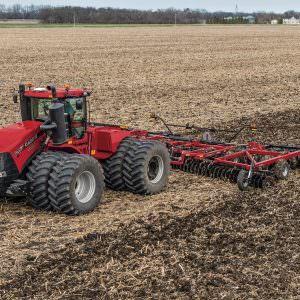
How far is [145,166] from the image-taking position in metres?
8.87

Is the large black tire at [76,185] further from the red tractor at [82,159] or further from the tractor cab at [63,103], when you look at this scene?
the tractor cab at [63,103]

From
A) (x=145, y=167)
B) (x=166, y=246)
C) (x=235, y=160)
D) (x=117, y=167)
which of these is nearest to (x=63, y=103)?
(x=117, y=167)

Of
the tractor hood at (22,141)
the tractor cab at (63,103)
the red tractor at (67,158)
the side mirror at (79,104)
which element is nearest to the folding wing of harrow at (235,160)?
the red tractor at (67,158)

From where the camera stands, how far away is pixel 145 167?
29.1 ft

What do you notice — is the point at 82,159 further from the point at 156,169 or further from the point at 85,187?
the point at 156,169

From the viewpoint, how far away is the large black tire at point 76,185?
25.2 ft

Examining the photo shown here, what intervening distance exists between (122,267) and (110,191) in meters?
3.03

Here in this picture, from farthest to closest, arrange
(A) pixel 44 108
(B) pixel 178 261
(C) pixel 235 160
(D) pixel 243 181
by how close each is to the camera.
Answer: (C) pixel 235 160, (D) pixel 243 181, (A) pixel 44 108, (B) pixel 178 261

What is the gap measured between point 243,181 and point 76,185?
2.79 meters

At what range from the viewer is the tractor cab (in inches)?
335

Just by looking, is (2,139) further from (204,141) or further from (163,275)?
(204,141)

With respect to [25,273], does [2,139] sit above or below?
above

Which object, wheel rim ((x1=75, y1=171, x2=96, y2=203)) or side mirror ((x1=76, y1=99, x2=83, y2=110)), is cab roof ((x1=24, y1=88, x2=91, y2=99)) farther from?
wheel rim ((x1=75, y1=171, x2=96, y2=203))

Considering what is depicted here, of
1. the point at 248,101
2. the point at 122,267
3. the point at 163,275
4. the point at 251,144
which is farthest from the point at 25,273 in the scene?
the point at 248,101
